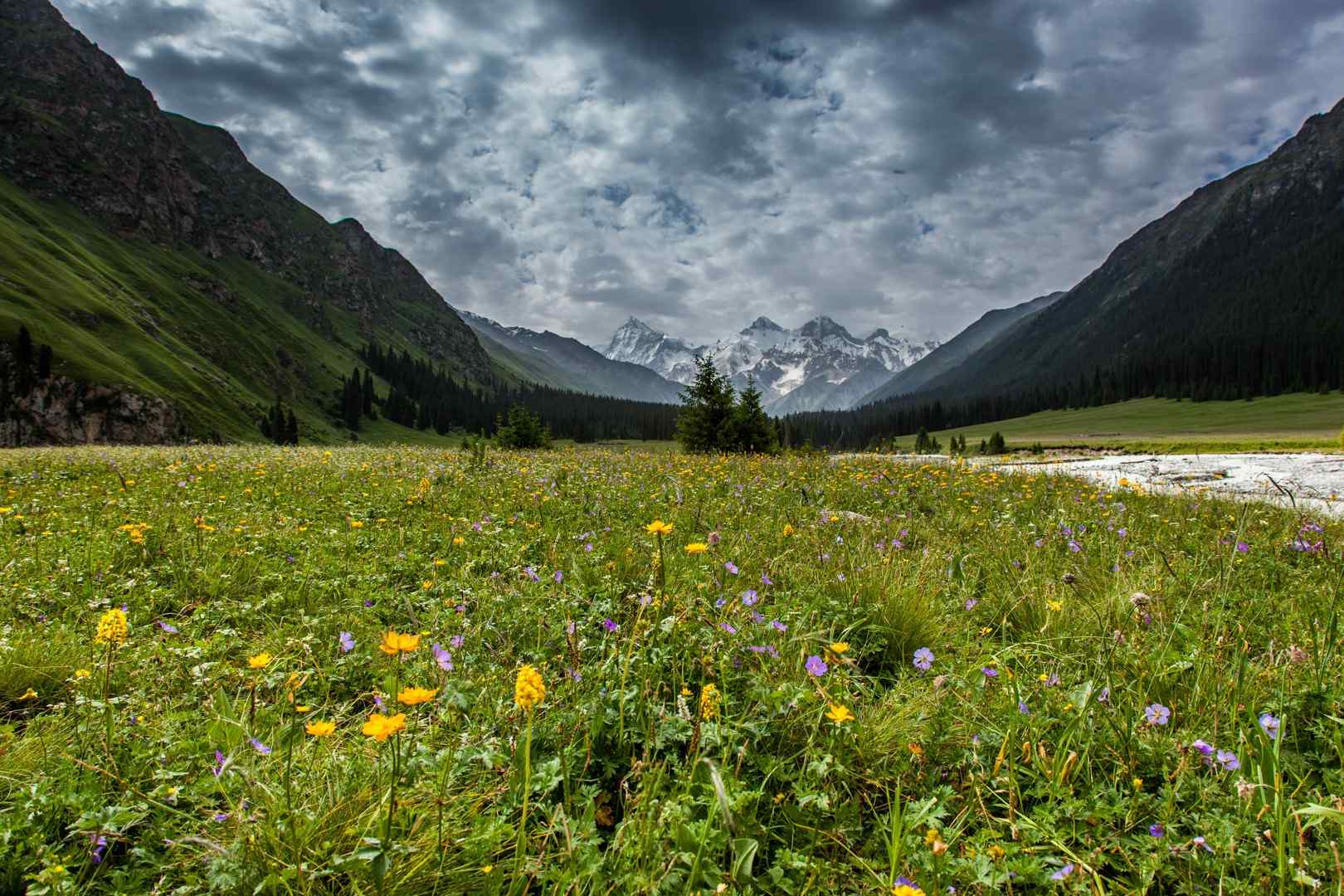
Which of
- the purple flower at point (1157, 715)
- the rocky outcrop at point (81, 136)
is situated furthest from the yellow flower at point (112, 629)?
the rocky outcrop at point (81, 136)

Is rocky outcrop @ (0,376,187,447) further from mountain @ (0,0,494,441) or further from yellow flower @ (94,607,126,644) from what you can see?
yellow flower @ (94,607,126,644)

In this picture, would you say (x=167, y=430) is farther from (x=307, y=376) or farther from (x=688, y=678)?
(x=688, y=678)

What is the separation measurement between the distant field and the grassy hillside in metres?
138

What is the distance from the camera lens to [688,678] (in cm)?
280

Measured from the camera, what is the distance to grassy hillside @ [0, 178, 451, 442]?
305 ft

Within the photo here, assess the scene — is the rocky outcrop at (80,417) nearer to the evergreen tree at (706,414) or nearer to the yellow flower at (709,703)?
the evergreen tree at (706,414)

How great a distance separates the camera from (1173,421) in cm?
11344

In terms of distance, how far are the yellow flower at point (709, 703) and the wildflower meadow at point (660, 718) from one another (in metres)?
0.03

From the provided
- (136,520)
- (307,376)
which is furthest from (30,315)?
(136,520)

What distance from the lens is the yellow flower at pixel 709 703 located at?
2.22 meters

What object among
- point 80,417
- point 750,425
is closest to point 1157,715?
point 750,425

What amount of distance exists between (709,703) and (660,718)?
307 millimetres

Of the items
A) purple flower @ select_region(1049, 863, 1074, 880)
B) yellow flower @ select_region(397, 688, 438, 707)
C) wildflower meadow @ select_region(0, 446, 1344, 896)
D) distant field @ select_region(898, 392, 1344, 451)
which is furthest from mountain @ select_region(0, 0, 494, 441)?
distant field @ select_region(898, 392, 1344, 451)

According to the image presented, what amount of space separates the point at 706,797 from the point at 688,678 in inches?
32.7
